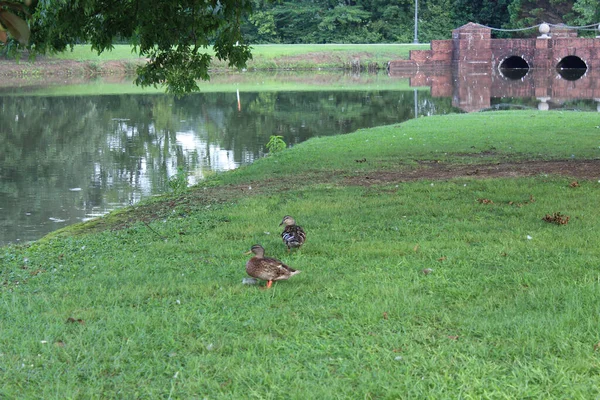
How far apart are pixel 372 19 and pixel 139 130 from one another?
5833 cm

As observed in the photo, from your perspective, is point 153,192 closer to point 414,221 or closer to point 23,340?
point 414,221

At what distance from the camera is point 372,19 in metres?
81.6

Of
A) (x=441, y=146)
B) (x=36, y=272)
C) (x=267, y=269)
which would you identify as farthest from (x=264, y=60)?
(x=267, y=269)

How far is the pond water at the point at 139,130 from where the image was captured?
52.8 feet

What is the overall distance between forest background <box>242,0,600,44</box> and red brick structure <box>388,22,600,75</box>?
7720mm

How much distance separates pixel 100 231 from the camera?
1098cm

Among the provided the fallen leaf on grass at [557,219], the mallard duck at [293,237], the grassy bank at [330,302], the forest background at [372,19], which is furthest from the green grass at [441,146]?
the forest background at [372,19]

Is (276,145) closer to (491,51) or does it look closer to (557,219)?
(557,219)

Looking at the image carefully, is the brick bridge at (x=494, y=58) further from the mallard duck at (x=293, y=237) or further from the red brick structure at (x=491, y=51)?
the mallard duck at (x=293, y=237)

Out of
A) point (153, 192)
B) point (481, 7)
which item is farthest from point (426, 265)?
point (481, 7)

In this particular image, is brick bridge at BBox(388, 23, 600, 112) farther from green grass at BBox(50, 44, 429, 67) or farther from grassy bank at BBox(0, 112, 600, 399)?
grassy bank at BBox(0, 112, 600, 399)

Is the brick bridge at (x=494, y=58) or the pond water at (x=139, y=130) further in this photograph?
the brick bridge at (x=494, y=58)

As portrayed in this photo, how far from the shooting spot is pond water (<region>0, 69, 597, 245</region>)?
634 inches

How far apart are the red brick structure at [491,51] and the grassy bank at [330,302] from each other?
58229 mm
